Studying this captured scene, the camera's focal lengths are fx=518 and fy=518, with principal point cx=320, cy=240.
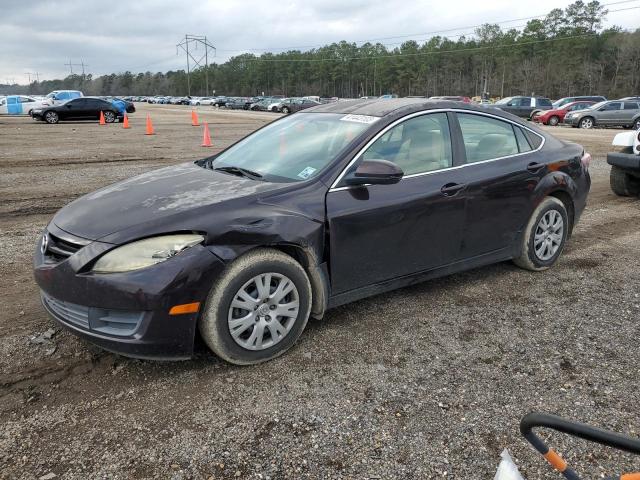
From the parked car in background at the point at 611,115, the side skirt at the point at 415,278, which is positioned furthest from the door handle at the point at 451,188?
the parked car in background at the point at 611,115

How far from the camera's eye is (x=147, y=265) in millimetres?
2797

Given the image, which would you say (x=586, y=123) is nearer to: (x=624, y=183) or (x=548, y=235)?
(x=624, y=183)

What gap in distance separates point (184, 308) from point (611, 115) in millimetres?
28442

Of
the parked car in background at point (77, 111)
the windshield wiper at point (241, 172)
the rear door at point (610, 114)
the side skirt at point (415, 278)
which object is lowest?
the side skirt at point (415, 278)

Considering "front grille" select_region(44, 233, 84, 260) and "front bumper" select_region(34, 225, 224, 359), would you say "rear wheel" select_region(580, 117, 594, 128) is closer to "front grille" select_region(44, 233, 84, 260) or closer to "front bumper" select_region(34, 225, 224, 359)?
"front bumper" select_region(34, 225, 224, 359)

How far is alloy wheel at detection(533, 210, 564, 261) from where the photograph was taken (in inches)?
185

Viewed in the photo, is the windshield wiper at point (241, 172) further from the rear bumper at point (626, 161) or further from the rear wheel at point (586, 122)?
the rear wheel at point (586, 122)

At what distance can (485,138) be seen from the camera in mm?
4344

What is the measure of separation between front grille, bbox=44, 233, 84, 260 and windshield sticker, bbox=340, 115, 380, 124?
6.95 ft

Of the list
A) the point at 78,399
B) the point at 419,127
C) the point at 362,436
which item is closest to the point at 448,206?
the point at 419,127

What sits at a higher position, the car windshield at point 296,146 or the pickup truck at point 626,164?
the car windshield at point 296,146

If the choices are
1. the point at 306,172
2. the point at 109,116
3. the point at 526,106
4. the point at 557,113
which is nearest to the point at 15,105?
the point at 109,116

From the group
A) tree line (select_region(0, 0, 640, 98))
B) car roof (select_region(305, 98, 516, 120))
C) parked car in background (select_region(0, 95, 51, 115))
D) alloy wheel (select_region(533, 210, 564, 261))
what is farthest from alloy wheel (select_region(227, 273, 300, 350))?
tree line (select_region(0, 0, 640, 98))

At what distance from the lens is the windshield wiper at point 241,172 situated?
3.68 m
